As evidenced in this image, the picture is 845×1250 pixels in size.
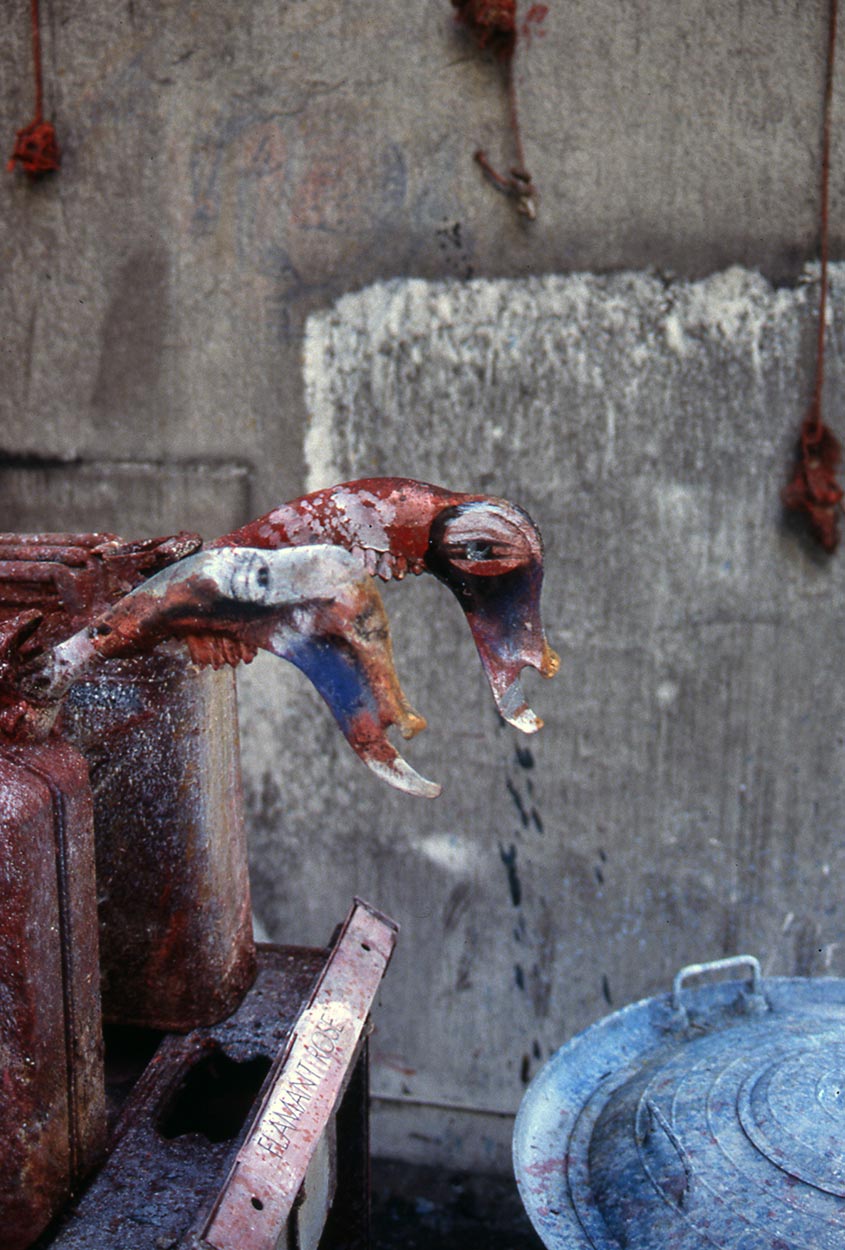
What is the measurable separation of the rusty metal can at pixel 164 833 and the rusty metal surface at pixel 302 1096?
17cm

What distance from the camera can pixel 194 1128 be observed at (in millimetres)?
1429

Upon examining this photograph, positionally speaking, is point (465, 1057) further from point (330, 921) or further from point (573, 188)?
point (573, 188)

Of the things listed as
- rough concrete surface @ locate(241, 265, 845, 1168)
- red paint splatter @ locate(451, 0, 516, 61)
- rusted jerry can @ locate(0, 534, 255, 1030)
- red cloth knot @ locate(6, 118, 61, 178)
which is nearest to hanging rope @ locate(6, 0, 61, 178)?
red cloth knot @ locate(6, 118, 61, 178)

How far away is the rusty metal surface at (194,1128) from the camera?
1080 millimetres

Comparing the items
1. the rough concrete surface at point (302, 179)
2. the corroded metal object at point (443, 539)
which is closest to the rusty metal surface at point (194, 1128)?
the corroded metal object at point (443, 539)

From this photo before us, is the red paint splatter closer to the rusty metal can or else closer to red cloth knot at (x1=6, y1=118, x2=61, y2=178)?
red cloth knot at (x1=6, y1=118, x2=61, y2=178)

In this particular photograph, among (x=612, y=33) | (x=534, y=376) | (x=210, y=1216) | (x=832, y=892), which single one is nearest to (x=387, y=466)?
(x=534, y=376)

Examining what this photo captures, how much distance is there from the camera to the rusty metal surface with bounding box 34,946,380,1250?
108 centimetres

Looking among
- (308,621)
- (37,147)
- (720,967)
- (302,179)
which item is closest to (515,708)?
(308,621)

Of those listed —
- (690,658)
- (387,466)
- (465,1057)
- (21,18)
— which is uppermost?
(21,18)

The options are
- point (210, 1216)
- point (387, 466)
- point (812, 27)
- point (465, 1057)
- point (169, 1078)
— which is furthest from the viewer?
point (465, 1057)

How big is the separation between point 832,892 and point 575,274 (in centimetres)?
145

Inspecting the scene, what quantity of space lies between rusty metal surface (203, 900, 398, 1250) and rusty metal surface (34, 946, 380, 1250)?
0.03m

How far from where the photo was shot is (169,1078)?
4.24 feet
